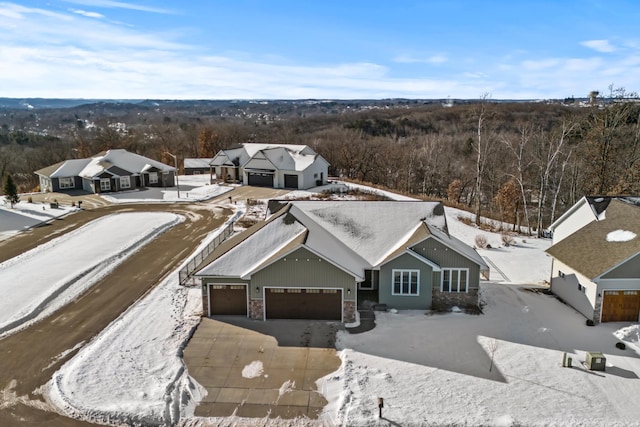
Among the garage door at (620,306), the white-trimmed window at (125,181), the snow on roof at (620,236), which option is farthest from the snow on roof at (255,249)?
the white-trimmed window at (125,181)

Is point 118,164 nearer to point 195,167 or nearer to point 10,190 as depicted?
point 10,190

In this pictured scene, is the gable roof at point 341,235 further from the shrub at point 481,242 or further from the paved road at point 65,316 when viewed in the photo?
the shrub at point 481,242

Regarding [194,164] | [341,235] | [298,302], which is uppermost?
[194,164]

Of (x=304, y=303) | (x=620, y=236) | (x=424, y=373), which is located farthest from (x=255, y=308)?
(x=620, y=236)

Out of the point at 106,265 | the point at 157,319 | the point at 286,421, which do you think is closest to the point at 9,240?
the point at 106,265

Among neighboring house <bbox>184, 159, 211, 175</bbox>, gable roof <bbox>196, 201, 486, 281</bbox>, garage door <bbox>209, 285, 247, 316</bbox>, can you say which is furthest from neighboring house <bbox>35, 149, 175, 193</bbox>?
garage door <bbox>209, 285, 247, 316</bbox>

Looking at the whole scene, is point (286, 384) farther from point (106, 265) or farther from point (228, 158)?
point (228, 158)
